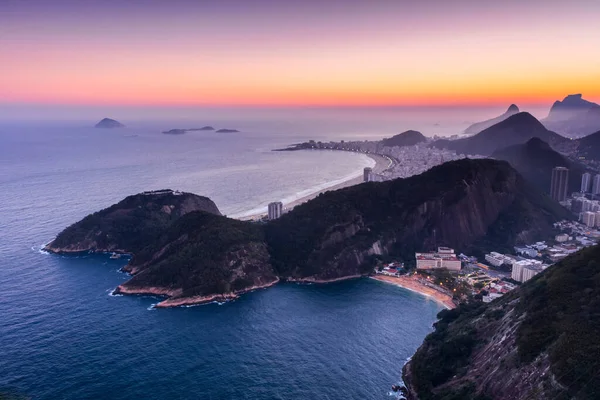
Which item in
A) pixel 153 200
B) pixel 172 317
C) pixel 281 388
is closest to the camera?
pixel 281 388

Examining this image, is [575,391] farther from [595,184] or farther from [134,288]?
[595,184]

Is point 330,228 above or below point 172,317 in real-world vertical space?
above

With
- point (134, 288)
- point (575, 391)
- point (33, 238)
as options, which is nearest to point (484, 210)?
point (575, 391)

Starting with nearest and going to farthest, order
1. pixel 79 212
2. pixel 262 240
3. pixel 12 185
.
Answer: pixel 262 240
pixel 79 212
pixel 12 185

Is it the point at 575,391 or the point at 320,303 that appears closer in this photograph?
the point at 575,391

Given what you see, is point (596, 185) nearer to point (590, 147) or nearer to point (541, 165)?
point (541, 165)

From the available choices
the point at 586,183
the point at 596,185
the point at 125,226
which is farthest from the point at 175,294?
the point at 596,185

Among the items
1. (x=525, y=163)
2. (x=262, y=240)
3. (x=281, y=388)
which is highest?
(x=525, y=163)
